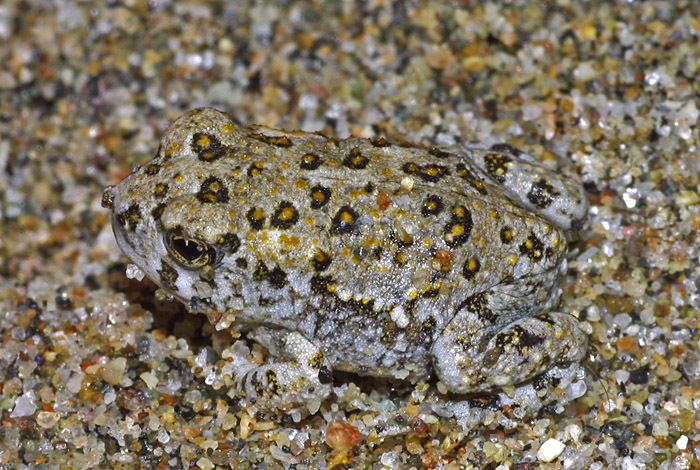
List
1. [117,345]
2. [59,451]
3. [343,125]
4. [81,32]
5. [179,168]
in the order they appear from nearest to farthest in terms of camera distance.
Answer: [179,168]
[59,451]
[117,345]
[343,125]
[81,32]

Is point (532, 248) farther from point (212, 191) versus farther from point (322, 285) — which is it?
point (212, 191)

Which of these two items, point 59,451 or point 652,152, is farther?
point 652,152

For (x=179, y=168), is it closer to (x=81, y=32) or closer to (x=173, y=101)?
(x=173, y=101)

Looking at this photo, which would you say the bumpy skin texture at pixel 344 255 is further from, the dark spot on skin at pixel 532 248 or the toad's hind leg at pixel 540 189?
the toad's hind leg at pixel 540 189

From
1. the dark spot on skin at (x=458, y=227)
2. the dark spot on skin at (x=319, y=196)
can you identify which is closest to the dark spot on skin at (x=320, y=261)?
the dark spot on skin at (x=319, y=196)

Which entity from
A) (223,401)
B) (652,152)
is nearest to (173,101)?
(223,401)

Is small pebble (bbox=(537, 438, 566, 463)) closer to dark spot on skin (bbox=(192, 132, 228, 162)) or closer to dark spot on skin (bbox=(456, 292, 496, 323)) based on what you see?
dark spot on skin (bbox=(456, 292, 496, 323))

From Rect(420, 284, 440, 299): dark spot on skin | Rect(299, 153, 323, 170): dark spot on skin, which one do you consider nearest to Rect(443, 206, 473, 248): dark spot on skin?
Rect(420, 284, 440, 299): dark spot on skin
